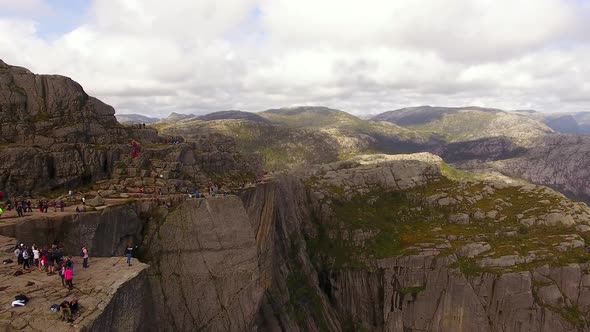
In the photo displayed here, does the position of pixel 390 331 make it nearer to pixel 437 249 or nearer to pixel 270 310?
pixel 437 249

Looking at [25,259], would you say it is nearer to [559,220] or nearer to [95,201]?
[95,201]

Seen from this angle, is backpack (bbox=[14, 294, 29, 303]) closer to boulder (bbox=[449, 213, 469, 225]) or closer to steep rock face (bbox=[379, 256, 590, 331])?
steep rock face (bbox=[379, 256, 590, 331])

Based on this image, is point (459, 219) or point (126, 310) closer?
point (126, 310)

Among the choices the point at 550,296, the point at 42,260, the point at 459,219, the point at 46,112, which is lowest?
the point at 550,296

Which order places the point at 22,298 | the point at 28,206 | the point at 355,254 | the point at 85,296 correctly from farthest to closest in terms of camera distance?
the point at 355,254
the point at 28,206
the point at 85,296
the point at 22,298

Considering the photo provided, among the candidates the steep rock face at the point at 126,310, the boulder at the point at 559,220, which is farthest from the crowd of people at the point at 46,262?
the boulder at the point at 559,220

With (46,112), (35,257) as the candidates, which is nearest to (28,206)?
(35,257)

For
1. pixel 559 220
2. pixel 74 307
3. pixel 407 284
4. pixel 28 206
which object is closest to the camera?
pixel 74 307

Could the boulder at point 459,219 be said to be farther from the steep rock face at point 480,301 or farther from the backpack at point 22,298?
the backpack at point 22,298

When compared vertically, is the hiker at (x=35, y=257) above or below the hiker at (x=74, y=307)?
above

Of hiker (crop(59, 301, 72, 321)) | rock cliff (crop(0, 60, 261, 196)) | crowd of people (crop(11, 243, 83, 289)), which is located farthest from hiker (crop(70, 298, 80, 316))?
rock cliff (crop(0, 60, 261, 196))
